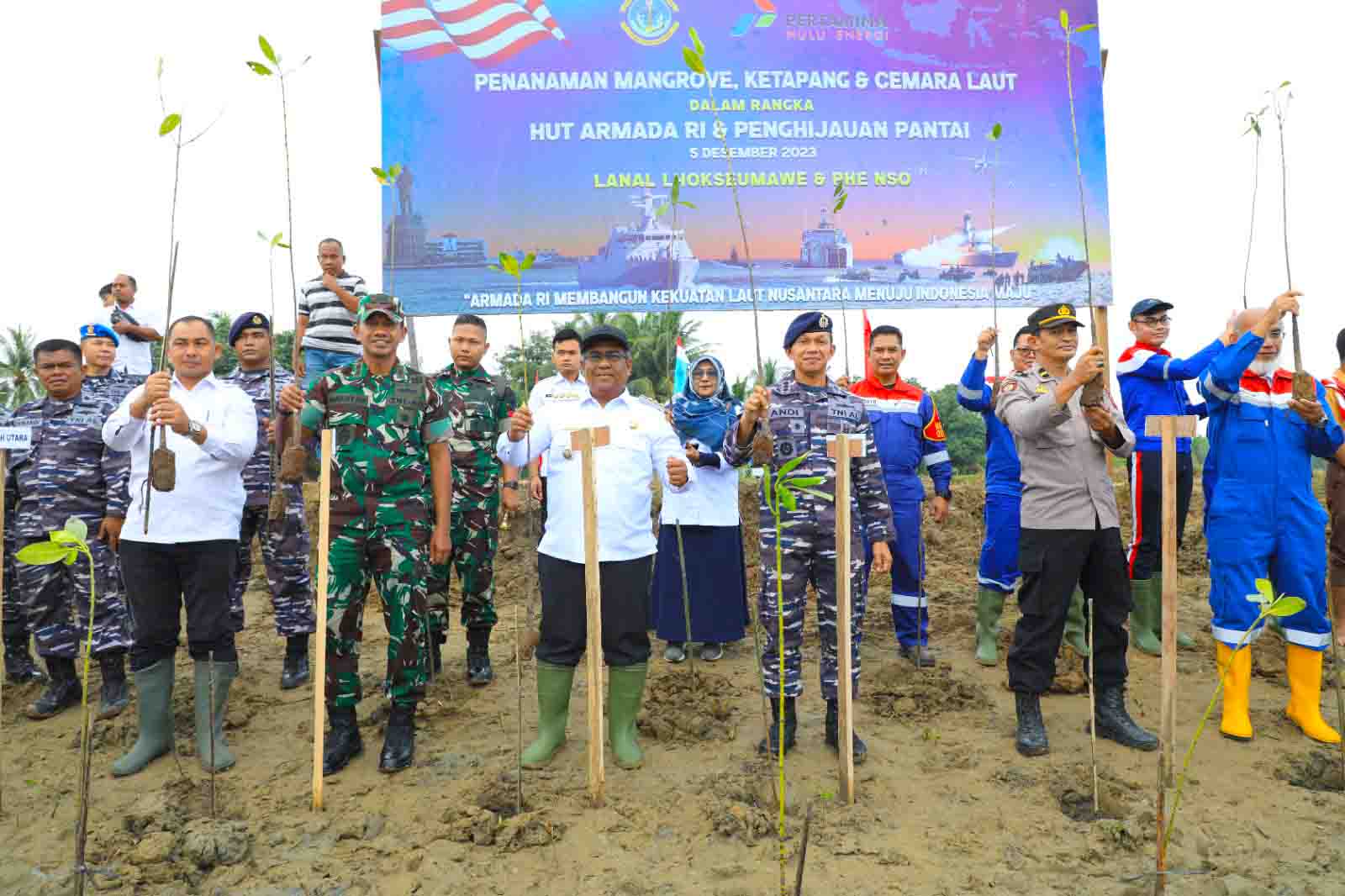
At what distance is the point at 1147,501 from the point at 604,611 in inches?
134

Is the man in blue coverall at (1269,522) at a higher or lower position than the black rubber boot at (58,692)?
higher

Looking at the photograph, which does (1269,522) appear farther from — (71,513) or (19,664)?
(19,664)

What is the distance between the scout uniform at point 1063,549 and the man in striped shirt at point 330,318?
410 centimetres

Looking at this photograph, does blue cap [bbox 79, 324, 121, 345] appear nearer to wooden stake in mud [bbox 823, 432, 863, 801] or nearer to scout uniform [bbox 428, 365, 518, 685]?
scout uniform [bbox 428, 365, 518, 685]

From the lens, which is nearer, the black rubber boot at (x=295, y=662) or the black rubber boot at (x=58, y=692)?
the black rubber boot at (x=58, y=692)

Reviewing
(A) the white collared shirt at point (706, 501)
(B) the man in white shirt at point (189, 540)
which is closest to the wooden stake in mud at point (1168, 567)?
(A) the white collared shirt at point (706, 501)

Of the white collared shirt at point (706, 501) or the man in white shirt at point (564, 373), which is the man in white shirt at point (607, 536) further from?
the white collared shirt at point (706, 501)

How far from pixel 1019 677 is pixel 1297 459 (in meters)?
1.74

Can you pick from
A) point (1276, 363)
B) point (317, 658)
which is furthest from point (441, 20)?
point (1276, 363)

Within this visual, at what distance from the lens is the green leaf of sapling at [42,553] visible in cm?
202

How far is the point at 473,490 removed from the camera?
15.3 feet

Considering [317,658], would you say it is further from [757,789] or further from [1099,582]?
[1099,582]

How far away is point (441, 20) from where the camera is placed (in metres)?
8.54

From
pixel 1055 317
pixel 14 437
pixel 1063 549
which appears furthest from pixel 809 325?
pixel 14 437
